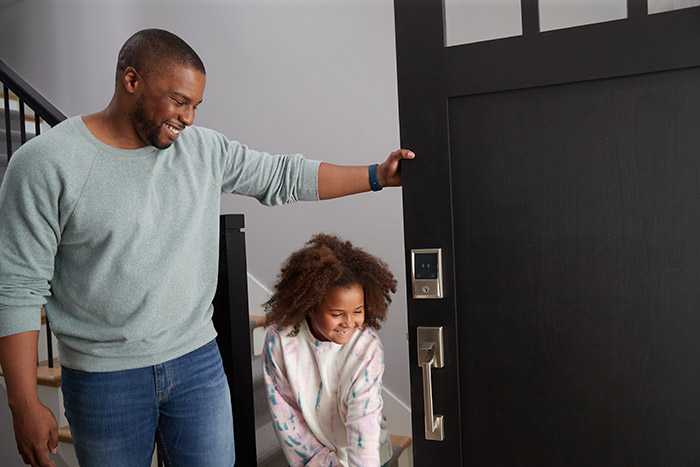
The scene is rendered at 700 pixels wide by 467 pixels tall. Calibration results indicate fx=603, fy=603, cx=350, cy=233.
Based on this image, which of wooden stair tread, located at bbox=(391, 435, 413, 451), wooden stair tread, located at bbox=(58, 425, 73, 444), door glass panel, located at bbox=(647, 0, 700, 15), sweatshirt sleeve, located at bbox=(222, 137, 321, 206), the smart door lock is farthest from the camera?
wooden stair tread, located at bbox=(391, 435, 413, 451)

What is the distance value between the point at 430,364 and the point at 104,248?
75 centimetres

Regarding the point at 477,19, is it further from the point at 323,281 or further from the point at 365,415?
the point at 365,415

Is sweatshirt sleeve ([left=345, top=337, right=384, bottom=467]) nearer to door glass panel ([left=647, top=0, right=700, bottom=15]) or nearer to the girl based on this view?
the girl

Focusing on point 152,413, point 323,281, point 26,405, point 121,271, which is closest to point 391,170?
point 323,281

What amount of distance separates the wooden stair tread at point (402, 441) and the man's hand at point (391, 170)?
157cm

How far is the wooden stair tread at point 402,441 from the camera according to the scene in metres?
2.65

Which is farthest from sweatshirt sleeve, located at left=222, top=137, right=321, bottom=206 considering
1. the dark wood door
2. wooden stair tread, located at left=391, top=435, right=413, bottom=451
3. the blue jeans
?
wooden stair tread, located at left=391, top=435, right=413, bottom=451

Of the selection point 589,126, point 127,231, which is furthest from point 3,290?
point 589,126

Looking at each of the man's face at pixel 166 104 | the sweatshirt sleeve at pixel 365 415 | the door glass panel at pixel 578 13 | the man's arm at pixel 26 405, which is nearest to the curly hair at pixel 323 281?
the sweatshirt sleeve at pixel 365 415

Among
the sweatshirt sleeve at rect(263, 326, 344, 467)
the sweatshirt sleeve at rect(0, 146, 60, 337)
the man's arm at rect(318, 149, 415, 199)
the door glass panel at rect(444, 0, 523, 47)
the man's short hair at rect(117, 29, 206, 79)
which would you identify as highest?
the door glass panel at rect(444, 0, 523, 47)

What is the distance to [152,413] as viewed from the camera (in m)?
1.31

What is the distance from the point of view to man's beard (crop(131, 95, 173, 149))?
49.7 inches

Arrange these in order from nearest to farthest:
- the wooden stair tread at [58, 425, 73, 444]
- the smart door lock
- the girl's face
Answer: the smart door lock → the girl's face → the wooden stair tread at [58, 425, 73, 444]

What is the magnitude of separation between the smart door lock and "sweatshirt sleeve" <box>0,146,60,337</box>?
2.50 ft
